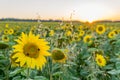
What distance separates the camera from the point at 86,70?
14.5ft

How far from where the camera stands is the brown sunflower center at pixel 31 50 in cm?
253

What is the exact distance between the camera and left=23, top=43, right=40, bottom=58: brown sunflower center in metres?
2.53

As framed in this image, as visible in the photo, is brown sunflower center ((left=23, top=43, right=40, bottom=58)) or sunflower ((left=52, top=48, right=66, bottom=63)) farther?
sunflower ((left=52, top=48, right=66, bottom=63))

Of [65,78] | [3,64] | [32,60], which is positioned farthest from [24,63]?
[3,64]

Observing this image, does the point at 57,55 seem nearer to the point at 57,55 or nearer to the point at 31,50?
the point at 57,55

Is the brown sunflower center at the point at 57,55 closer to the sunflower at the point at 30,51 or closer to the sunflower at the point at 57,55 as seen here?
the sunflower at the point at 57,55

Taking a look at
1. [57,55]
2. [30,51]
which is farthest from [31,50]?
[57,55]

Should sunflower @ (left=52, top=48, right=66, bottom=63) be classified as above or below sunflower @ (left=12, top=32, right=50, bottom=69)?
below

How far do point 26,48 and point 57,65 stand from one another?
1.39m

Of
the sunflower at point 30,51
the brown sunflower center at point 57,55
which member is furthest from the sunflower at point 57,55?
the sunflower at point 30,51

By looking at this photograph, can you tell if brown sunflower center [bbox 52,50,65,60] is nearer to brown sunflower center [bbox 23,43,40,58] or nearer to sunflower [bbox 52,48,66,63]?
sunflower [bbox 52,48,66,63]

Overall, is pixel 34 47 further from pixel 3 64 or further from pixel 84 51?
pixel 84 51

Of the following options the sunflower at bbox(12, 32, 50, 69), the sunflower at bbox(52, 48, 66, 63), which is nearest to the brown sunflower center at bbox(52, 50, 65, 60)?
the sunflower at bbox(52, 48, 66, 63)

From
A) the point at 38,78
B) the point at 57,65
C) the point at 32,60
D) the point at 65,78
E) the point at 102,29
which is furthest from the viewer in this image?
the point at 102,29
